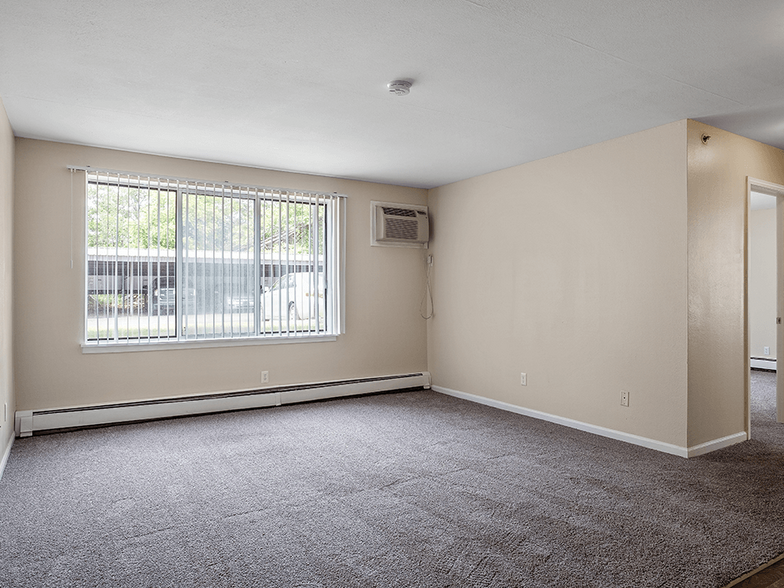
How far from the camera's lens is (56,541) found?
7.91ft

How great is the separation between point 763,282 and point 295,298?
680 cm

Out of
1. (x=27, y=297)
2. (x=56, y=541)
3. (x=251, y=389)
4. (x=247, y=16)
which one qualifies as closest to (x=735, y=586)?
(x=56, y=541)

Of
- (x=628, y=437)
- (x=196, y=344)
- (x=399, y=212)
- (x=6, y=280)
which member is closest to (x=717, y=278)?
(x=628, y=437)

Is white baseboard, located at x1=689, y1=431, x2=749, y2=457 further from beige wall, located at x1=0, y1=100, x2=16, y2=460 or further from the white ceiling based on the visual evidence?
beige wall, located at x1=0, y1=100, x2=16, y2=460

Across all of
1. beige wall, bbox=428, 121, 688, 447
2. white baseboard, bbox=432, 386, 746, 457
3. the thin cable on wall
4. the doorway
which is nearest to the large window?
the thin cable on wall

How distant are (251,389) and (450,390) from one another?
7.08ft

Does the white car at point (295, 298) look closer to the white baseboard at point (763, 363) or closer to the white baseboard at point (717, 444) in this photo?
the white baseboard at point (717, 444)

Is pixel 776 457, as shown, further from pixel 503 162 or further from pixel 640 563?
pixel 503 162

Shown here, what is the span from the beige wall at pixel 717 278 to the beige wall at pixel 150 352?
10.2ft

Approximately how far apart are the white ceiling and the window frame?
1.25 ft

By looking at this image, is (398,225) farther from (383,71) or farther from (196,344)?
(383,71)

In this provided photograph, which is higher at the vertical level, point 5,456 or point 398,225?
point 398,225

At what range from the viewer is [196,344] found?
4910 mm

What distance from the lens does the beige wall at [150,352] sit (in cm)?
425
